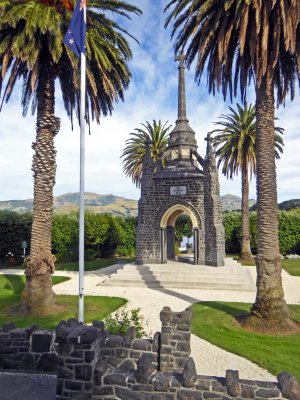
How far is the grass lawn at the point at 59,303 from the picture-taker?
12.0 m

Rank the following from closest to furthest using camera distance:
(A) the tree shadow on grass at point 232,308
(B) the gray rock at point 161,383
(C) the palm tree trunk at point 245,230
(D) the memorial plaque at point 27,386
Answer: (B) the gray rock at point 161,383 → (D) the memorial plaque at point 27,386 → (A) the tree shadow on grass at point 232,308 → (C) the palm tree trunk at point 245,230

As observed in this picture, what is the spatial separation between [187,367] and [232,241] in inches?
1182

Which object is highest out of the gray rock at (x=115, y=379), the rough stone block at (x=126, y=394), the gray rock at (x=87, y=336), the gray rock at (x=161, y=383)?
the gray rock at (x=87, y=336)

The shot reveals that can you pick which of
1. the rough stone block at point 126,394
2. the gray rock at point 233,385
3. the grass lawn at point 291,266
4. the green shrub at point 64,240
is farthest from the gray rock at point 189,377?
the green shrub at point 64,240

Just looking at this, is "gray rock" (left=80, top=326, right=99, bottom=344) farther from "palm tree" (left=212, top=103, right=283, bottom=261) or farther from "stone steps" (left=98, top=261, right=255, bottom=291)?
"palm tree" (left=212, top=103, right=283, bottom=261)

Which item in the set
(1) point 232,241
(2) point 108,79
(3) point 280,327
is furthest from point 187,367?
(1) point 232,241

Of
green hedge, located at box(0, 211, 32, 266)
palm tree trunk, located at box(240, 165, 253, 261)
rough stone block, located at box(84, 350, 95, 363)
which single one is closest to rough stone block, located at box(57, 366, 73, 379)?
rough stone block, located at box(84, 350, 95, 363)

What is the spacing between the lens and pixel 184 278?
19.4 metres

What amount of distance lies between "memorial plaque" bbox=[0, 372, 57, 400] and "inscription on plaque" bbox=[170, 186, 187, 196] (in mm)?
16045

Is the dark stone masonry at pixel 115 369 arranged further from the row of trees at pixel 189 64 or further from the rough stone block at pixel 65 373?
the row of trees at pixel 189 64

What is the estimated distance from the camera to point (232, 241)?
3403 cm

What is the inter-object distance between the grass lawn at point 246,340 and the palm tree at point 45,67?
638 cm

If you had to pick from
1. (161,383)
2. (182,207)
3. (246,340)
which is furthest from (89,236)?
(161,383)

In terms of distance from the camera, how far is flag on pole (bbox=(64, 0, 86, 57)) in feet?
33.2
